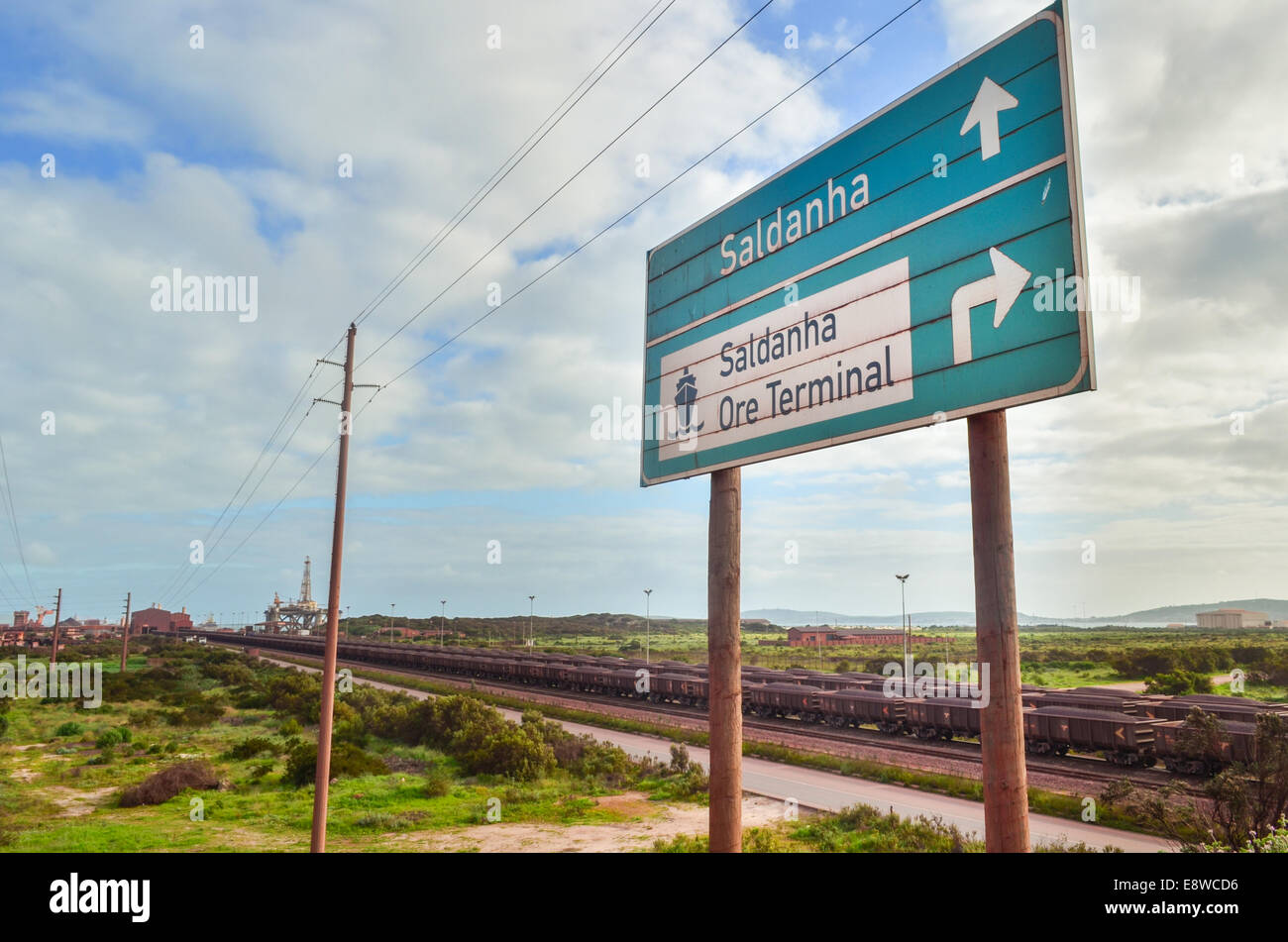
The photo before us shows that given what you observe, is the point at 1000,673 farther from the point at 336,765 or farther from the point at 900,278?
the point at 336,765

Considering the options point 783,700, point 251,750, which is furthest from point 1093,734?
point 251,750

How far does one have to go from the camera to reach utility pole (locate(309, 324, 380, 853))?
13.5m

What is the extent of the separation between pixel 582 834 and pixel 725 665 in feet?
37.9

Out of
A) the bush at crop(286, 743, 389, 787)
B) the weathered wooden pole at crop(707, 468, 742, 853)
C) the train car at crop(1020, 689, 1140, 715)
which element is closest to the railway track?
the train car at crop(1020, 689, 1140, 715)

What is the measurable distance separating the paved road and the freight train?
5.95m

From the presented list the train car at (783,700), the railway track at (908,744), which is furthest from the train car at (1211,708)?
the train car at (783,700)

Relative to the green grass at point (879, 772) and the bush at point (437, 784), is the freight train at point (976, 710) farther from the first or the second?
the bush at point (437, 784)

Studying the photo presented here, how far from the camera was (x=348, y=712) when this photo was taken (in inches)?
1284

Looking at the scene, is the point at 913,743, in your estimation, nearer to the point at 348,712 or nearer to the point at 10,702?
the point at 348,712

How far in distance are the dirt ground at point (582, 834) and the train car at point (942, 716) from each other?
1128 cm

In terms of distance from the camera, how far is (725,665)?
7.21 m

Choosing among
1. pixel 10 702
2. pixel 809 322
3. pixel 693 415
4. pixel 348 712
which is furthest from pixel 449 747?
pixel 10 702

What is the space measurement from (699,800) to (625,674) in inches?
971
